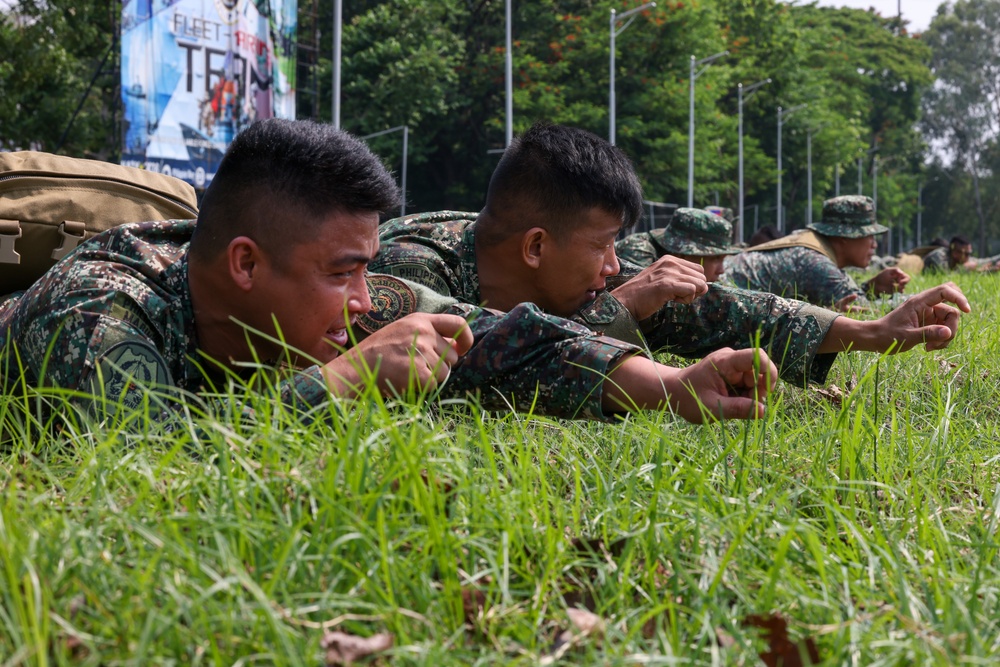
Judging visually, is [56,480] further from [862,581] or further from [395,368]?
[862,581]

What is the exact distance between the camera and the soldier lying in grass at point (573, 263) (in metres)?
3.64

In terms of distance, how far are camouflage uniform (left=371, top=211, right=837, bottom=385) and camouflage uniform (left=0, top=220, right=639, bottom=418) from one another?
709 mm

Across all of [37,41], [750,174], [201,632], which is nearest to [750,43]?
[750,174]

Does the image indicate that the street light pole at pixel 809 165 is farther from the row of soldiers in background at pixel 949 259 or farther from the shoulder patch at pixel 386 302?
the shoulder patch at pixel 386 302

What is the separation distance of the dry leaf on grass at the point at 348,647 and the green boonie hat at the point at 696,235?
19.6 feet

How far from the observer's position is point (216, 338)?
2861 millimetres

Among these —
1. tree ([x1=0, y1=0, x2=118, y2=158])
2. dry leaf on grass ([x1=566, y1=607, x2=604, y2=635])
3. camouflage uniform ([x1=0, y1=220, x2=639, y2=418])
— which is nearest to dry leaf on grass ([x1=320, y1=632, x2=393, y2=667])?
dry leaf on grass ([x1=566, y1=607, x2=604, y2=635])

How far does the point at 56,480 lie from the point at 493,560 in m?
0.76

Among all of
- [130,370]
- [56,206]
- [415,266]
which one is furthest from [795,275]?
[130,370]

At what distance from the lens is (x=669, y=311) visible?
3996 millimetres

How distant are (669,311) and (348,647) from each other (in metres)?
2.72

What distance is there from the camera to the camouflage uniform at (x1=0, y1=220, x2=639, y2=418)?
2457 mm

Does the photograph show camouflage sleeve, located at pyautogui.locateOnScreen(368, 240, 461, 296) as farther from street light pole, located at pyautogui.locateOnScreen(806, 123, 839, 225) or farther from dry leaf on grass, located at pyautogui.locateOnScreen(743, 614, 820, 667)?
street light pole, located at pyautogui.locateOnScreen(806, 123, 839, 225)

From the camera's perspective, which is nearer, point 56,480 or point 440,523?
point 440,523
